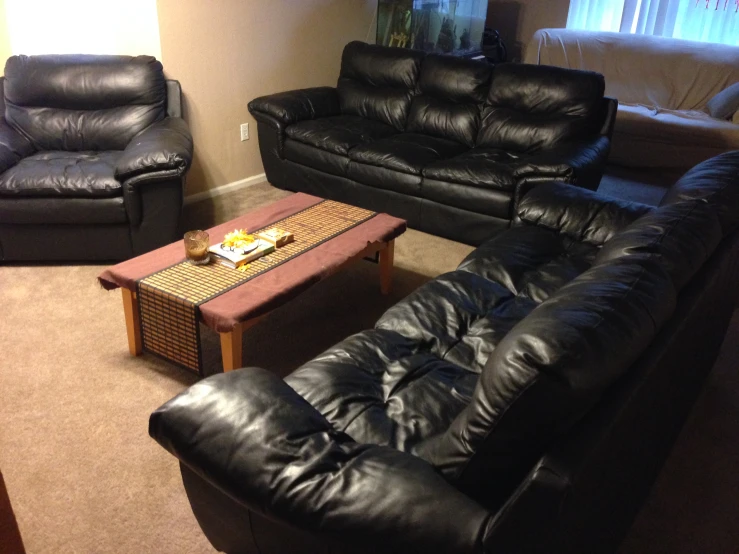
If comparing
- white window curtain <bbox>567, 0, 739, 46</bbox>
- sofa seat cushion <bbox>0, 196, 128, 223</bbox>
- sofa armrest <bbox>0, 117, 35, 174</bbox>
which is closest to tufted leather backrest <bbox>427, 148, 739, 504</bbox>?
sofa seat cushion <bbox>0, 196, 128, 223</bbox>

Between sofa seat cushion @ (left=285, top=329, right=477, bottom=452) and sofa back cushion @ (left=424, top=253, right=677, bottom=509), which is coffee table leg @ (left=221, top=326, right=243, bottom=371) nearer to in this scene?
sofa seat cushion @ (left=285, top=329, right=477, bottom=452)

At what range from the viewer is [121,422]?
218cm

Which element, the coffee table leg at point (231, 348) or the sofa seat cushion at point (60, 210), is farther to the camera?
the sofa seat cushion at point (60, 210)

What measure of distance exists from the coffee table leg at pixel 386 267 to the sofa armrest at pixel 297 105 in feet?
5.50

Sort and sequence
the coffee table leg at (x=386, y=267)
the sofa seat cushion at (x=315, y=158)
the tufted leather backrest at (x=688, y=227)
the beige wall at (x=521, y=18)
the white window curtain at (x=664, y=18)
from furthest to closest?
the beige wall at (x=521, y=18)
the white window curtain at (x=664, y=18)
the sofa seat cushion at (x=315, y=158)
the coffee table leg at (x=386, y=267)
the tufted leather backrest at (x=688, y=227)

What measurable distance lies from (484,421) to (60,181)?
266cm

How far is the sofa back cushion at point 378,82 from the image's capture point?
4.35 metres

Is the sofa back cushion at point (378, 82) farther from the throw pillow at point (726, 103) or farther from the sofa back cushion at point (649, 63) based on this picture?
the throw pillow at point (726, 103)

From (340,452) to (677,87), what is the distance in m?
4.89

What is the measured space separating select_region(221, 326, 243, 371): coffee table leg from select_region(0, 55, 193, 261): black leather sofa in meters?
1.26

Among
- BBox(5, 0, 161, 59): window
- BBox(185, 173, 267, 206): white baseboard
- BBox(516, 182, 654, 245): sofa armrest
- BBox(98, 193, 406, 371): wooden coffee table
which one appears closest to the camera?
BBox(98, 193, 406, 371): wooden coffee table

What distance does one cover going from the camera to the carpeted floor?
181 cm

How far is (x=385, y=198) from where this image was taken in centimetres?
388

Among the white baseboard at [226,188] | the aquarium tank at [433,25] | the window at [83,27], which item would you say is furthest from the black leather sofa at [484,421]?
the aquarium tank at [433,25]
